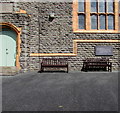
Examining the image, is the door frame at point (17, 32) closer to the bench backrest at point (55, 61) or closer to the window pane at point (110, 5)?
the bench backrest at point (55, 61)

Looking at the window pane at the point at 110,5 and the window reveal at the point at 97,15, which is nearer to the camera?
the window reveal at the point at 97,15

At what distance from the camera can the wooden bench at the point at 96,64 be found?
8.08m

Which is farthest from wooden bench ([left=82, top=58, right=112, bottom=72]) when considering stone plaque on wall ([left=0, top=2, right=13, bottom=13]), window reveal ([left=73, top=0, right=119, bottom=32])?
stone plaque on wall ([left=0, top=2, right=13, bottom=13])

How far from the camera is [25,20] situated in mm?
7965

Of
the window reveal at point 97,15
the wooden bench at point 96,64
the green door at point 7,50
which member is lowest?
the wooden bench at point 96,64

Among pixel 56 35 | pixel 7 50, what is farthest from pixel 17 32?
pixel 56 35

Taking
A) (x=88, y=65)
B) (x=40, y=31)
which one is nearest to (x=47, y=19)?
(x=40, y=31)

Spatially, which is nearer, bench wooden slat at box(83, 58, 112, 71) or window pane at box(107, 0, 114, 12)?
bench wooden slat at box(83, 58, 112, 71)

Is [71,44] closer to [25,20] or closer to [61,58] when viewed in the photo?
[61,58]

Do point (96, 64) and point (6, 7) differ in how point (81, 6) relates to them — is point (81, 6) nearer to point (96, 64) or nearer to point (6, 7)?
point (96, 64)

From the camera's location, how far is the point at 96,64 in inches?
325

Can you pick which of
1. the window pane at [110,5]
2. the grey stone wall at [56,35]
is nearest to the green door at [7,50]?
the grey stone wall at [56,35]

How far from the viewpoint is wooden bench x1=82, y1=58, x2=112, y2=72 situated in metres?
8.08

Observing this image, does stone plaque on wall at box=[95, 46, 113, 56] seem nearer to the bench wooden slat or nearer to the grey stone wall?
the grey stone wall
